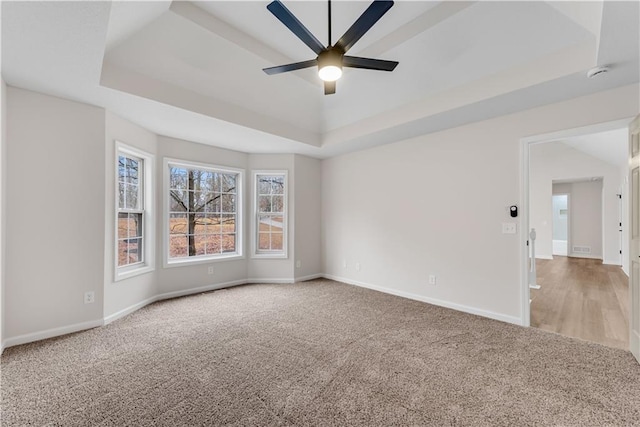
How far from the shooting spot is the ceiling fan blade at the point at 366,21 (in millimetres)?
1739

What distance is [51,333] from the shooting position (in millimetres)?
2893

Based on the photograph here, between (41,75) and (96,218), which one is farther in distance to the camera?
(96,218)

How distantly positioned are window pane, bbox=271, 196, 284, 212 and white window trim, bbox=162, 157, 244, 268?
59 cm

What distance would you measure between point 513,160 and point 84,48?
4.33 m

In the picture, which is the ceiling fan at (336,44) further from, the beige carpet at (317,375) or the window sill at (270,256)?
the window sill at (270,256)

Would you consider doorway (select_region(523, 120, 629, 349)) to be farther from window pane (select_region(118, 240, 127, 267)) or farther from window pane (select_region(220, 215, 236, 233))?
window pane (select_region(118, 240, 127, 267))

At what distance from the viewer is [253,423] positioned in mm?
1703

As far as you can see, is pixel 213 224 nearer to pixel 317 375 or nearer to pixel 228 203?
pixel 228 203

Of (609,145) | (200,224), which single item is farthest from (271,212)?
(609,145)

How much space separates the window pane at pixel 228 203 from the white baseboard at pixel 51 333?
2.44m

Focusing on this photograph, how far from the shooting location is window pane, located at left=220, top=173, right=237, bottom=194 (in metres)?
5.04

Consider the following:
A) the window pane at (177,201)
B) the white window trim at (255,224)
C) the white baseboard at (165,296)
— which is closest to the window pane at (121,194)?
the window pane at (177,201)

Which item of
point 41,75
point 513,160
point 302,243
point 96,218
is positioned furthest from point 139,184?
point 513,160

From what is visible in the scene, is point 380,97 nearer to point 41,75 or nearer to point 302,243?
point 302,243
